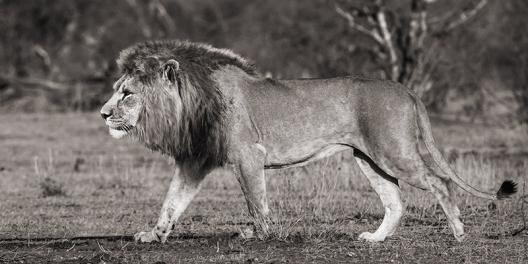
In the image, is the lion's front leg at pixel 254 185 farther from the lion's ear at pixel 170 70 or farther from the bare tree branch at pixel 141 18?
the bare tree branch at pixel 141 18

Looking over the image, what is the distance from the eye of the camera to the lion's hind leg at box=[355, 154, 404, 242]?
907cm

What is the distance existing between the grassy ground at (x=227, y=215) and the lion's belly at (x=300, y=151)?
528 mm

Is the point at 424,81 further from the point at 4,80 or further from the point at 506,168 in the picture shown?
the point at 4,80

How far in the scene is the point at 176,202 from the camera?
871 centimetres

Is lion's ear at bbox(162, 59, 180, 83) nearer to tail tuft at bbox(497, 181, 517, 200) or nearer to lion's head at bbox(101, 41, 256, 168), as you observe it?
lion's head at bbox(101, 41, 256, 168)

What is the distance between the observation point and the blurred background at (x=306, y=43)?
21.9m

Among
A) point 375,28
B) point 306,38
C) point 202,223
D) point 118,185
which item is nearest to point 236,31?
point 306,38

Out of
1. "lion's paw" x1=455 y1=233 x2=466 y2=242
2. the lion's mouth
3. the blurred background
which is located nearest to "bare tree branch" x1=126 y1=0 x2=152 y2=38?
the blurred background

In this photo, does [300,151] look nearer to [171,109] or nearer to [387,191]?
[387,191]

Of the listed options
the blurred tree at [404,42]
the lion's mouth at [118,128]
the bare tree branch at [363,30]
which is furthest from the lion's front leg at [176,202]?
the bare tree branch at [363,30]

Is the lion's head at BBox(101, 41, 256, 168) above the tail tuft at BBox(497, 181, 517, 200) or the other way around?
above

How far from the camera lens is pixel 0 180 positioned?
14586 millimetres

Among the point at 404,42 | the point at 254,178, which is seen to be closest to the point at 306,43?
the point at 404,42

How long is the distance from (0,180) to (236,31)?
83.4 ft
